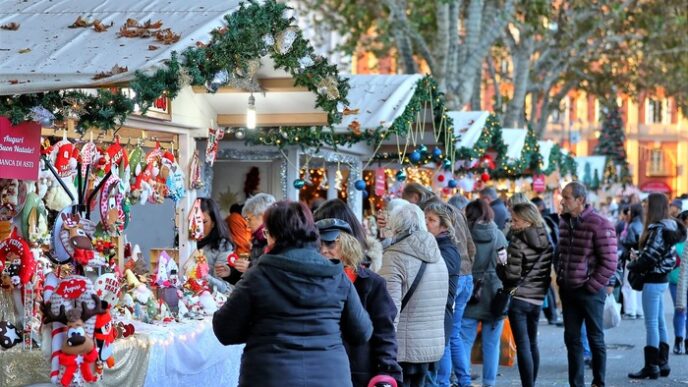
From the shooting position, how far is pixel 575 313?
33.0 ft

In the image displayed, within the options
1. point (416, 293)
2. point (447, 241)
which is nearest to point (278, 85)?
point (447, 241)

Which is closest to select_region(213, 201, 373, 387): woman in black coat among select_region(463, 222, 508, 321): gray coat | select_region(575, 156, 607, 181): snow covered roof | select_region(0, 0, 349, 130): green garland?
select_region(0, 0, 349, 130): green garland

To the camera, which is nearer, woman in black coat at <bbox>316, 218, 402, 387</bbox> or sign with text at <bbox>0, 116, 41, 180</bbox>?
woman in black coat at <bbox>316, 218, 402, 387</bbox>

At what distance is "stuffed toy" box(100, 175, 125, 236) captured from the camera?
7.96m

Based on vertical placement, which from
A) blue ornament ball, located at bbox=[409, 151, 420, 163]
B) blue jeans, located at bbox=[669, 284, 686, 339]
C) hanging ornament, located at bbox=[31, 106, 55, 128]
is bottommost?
blue jeans, located at bbox=[669, 284, 686, 339]

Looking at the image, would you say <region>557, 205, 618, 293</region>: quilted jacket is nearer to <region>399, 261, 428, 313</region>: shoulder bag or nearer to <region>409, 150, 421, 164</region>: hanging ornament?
<region>399, 261, 428, 313</region>: shoulder bag

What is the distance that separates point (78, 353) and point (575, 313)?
452 centimetres

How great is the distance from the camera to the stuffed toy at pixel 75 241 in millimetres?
6864

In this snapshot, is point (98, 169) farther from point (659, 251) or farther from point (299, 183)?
point (659, 251)

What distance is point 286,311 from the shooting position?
5328 millimetres

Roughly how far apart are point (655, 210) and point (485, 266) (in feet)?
5.86

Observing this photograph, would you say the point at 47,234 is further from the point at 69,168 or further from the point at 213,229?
the point at 213,229

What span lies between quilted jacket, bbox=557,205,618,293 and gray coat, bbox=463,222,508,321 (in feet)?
2.82

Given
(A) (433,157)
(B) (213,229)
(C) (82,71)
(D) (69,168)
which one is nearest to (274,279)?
(C) (82,71)
